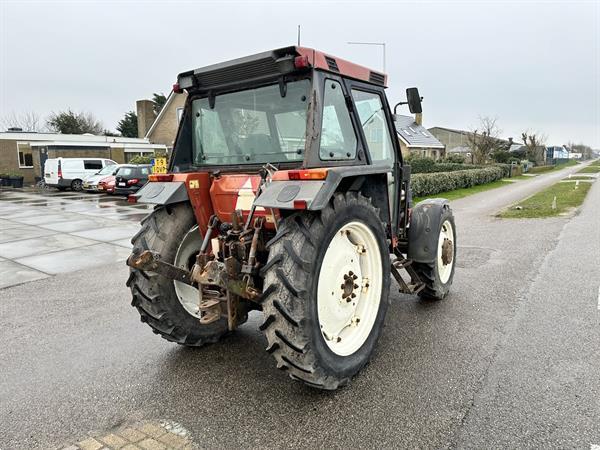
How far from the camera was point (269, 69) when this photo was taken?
10.2 ft

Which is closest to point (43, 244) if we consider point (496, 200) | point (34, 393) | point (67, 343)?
point (67, 343)

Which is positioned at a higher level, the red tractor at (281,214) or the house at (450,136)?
the house at (450,136)

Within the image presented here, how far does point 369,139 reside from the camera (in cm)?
373

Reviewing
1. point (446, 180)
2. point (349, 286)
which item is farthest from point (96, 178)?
point (349, 286)

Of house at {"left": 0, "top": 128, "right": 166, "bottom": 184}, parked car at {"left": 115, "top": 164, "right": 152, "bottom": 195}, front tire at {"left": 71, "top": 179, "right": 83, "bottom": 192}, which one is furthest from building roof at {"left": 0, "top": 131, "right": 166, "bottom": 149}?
parked car at {"left": 115, "top": 164, "right": 152, "bottom": 195}

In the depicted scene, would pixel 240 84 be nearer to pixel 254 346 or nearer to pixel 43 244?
pixel 254 346

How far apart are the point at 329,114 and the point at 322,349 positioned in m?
1.71

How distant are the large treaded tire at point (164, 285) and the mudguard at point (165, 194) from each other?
0.14 meters

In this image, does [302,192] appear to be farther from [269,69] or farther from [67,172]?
[67,172]

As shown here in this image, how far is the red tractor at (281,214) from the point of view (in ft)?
8.93

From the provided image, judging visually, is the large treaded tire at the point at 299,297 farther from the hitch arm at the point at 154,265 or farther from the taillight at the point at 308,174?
the hitch arm at the point at 154,265

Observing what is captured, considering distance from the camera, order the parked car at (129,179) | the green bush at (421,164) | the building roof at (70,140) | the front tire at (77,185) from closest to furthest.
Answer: the parked car at (129,179) < the front tire at (77,185) < the building roof at (70,140) < the green bush at (421,164)

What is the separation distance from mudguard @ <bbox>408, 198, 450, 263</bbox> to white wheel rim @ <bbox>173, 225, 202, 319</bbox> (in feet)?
7.30

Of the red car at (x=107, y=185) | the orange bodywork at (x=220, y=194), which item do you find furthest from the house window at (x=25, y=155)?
the orange bodywork at (x=220, y=194)
